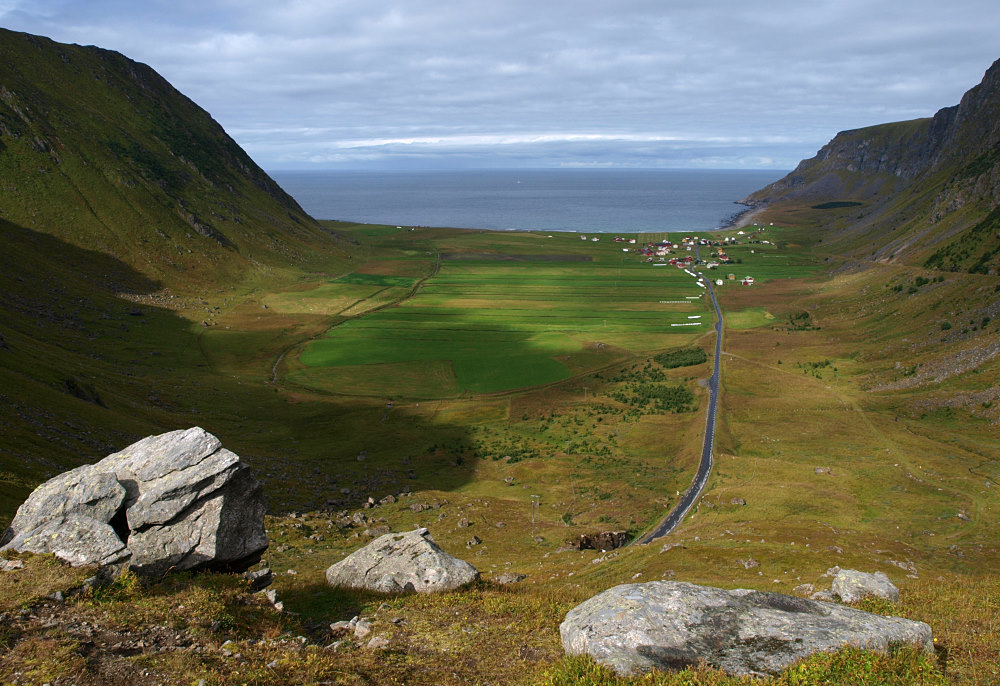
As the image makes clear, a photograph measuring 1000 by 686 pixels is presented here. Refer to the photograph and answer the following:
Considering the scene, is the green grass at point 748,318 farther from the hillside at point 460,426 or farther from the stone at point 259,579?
the stone at point 259,579

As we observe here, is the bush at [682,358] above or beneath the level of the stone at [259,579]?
beneath

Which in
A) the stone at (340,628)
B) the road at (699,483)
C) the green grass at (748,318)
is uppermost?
the stone at (340,628)

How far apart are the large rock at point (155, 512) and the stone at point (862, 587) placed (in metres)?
22.4

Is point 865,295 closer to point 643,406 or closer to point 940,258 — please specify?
point 940,258

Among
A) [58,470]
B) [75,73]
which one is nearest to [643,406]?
[58,470]

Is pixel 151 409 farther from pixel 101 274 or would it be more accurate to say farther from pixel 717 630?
pixel 101 274

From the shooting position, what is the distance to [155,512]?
2288 centimetres

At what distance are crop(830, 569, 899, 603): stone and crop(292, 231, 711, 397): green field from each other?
71894 mm

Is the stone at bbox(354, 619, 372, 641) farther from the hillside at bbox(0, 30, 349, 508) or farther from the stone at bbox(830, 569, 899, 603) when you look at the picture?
the hillside at bbox(0, 30, 349, 508)

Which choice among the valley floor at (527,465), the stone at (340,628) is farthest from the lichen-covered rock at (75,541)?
the stone at (340,628)

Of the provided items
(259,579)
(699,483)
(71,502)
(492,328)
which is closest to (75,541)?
(71,502)

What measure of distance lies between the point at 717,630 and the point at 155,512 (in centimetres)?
1919

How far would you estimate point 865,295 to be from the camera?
138625mm

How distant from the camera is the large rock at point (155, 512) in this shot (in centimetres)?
2134
